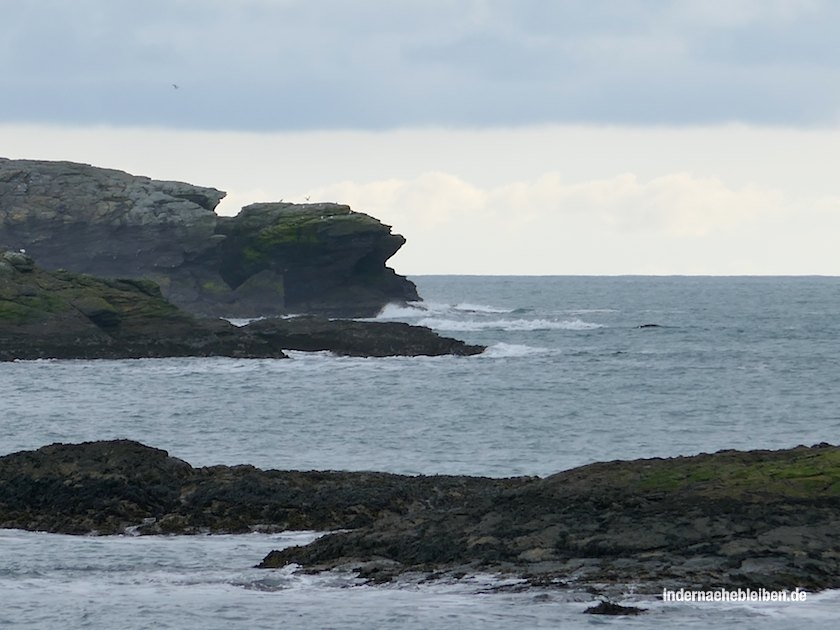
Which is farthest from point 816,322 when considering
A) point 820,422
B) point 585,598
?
point 585,598

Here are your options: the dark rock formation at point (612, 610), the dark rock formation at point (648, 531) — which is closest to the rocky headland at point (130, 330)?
the dark rock formation at point (648, 531)

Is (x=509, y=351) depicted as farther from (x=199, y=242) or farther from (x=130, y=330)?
(x=199, y=242)

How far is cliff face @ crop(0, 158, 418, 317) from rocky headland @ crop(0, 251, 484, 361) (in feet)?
114

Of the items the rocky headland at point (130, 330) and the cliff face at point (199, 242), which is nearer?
the rocky headland at point (130, 330)

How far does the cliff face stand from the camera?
369 ft

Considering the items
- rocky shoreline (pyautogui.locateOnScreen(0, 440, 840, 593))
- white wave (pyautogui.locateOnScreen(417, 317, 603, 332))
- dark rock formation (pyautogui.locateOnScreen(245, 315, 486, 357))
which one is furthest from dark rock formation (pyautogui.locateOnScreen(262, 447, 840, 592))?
white wave (pyautogui.locateOnScreen(417, 317, 603, 332))

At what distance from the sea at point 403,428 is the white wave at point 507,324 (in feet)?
2.29

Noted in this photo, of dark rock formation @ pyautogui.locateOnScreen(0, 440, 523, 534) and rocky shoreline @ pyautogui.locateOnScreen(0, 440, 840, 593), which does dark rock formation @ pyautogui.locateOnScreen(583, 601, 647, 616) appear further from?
dark rock formation @ pyautogui.locateOnScreen(0, 440, 523, 534)

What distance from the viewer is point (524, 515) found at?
21953 mm

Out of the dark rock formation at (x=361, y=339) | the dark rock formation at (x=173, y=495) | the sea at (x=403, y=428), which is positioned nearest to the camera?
the sea at (x=403, y=428)

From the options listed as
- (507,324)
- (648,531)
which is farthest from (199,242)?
(648,531)

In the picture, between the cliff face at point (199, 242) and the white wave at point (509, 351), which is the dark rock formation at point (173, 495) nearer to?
the white wave at point (509, 351)

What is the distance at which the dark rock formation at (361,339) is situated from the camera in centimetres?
7481

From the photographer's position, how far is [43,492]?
27.0m
